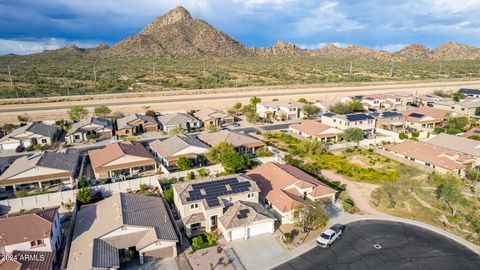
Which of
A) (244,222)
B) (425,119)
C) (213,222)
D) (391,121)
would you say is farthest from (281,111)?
(244,222)

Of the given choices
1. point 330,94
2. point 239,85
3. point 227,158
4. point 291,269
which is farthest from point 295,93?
point 291,269

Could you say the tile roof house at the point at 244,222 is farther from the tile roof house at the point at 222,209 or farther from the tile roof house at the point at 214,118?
the tile roof house at the point at 214,118

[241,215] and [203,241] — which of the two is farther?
[241,215]

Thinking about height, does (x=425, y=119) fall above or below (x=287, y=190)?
above

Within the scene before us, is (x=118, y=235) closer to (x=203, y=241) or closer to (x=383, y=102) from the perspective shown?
(x=203, y=241)

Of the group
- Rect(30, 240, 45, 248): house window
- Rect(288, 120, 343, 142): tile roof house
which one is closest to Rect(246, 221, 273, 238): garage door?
Rect(30, 240, 45, 248): house window

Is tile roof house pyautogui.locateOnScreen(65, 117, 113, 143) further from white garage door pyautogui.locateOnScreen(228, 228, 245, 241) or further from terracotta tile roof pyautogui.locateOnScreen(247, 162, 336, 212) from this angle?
white garage door pyautogui.locateOnScreen(228, 228, 245, 241)
